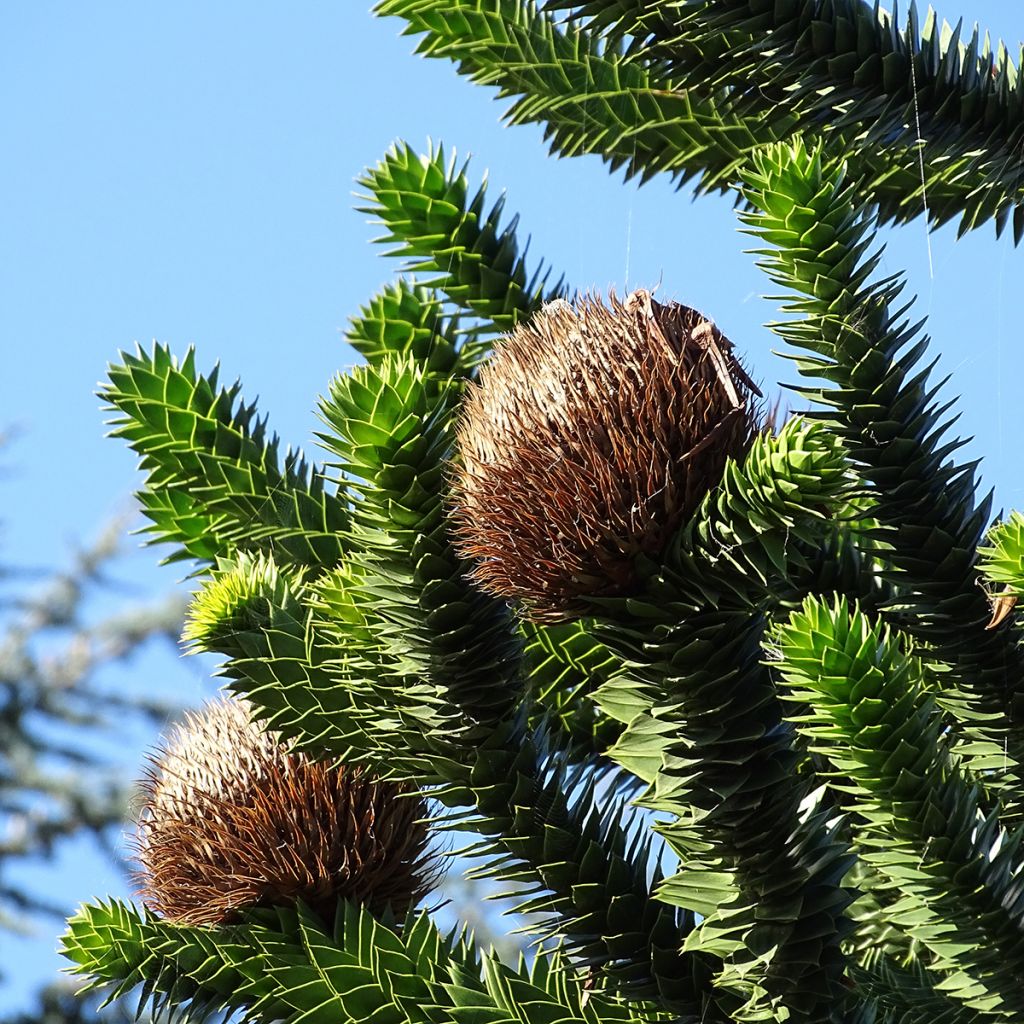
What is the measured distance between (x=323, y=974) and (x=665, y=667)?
0.60 m

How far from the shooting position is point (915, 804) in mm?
1537

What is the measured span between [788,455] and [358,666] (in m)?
0.67

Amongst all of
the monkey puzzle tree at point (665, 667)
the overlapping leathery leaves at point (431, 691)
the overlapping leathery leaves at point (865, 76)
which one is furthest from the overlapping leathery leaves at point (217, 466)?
the overlapping leathery leaves at point (865, 76)

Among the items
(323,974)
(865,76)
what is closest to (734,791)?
(323,974)

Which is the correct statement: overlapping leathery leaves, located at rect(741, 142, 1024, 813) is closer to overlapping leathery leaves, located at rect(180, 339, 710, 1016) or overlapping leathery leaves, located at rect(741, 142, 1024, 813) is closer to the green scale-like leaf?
overlapping leathery leaves, located at rect(180, 339, 710, 1016)

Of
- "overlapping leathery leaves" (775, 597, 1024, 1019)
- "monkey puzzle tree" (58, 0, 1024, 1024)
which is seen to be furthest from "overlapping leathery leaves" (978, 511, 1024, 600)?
"overlapping leathery leaves" (775, 597, 1024, 1019)

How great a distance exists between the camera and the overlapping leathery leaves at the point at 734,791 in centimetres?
156

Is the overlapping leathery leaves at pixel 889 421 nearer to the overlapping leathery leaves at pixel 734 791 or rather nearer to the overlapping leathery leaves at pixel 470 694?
the overlapping leathery leaves at pixel 734 791

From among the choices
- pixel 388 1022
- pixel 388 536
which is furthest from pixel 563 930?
pixel 388 536

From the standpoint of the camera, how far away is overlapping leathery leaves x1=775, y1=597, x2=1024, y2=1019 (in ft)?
4.87

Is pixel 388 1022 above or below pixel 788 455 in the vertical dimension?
below

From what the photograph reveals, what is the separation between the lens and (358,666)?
179 cm

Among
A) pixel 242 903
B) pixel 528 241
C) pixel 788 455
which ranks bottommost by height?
pixel 242 903

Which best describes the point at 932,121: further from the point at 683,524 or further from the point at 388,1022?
the point at 388,1022
